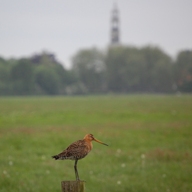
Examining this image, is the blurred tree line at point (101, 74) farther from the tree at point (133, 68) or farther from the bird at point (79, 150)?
the bird at point (79, 150)

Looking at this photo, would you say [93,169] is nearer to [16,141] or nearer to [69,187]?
[16,141]

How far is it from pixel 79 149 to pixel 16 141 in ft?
51.6

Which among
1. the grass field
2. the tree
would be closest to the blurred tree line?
the tree

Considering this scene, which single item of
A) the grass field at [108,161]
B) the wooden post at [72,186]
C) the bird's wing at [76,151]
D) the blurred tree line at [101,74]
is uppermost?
the blurred tree line at [101,74]

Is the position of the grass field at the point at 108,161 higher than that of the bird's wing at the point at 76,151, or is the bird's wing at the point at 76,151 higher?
the bird's wing at the point at 76,151

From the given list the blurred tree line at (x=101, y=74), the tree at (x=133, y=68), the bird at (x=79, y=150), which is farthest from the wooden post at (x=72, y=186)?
the tree at (x=133, y=68)

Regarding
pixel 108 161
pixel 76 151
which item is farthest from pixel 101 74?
pixel 76 151

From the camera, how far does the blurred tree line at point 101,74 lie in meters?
37.8

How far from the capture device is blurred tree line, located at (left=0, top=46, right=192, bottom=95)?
124 ft

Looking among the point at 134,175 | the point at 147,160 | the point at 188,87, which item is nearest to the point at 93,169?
the point at 134,175

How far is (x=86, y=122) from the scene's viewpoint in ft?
111

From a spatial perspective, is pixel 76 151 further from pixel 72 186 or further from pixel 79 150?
pixel 72 186

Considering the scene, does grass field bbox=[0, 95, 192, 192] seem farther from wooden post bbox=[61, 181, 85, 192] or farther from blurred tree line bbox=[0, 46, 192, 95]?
wooden post bbox=[61, 181, 85, 192]

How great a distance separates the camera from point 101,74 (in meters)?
80.9
